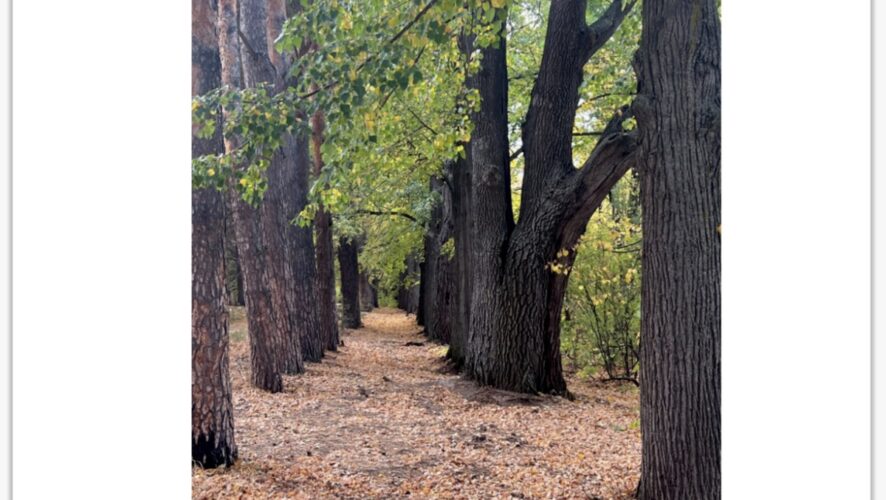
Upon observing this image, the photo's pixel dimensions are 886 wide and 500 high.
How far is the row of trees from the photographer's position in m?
3.44

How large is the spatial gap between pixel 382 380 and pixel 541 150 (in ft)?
12.7

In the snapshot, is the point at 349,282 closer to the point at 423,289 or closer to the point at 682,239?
the point at 423,289

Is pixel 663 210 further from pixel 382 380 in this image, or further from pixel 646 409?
pixel 382 380

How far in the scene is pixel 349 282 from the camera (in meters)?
18.8

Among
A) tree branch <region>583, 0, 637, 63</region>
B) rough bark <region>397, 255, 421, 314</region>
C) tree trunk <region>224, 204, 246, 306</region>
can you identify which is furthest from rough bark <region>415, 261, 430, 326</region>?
tree branch <region>583, 0, 637, 63</region>

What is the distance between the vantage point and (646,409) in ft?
11.9
